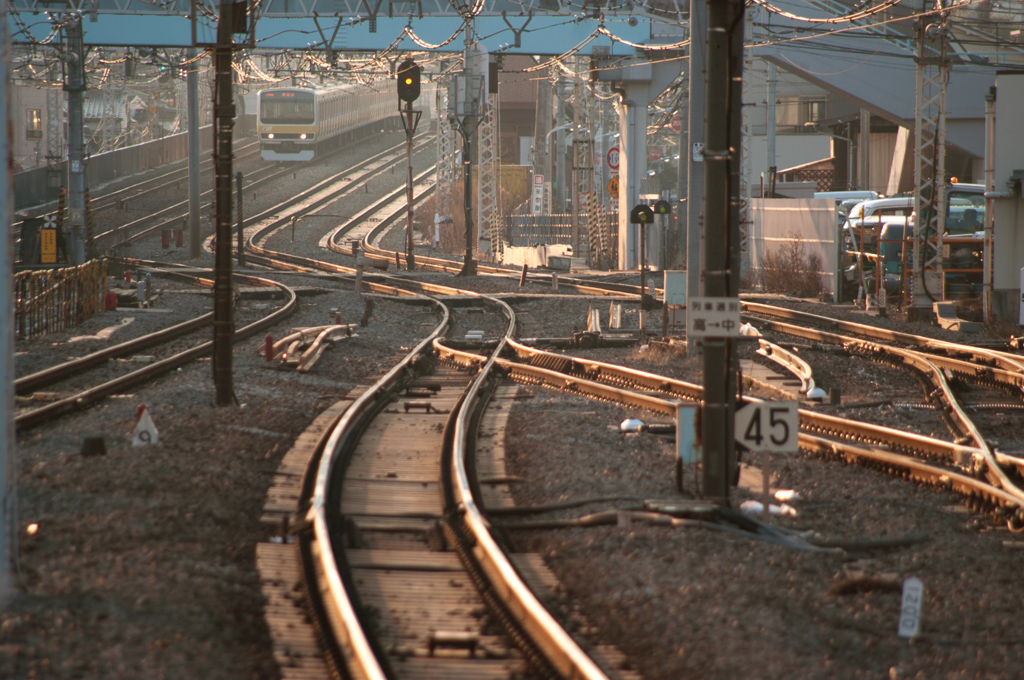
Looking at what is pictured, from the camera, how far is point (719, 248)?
727cm

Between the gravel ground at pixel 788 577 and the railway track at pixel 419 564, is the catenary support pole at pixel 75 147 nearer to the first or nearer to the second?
the railway track at pixel 419 564

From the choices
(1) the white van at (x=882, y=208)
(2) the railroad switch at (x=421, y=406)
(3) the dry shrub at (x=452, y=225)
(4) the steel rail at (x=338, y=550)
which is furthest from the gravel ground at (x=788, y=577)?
(3) the dry shrub at (x=452, y=225)

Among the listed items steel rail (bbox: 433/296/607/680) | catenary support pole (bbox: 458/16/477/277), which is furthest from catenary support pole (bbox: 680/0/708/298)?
catenary support pole (bbox: 458/16/477/277)

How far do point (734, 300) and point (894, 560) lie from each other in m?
1.94

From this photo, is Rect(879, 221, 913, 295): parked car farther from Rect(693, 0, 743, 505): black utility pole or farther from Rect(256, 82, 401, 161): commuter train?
Rect(256, 82, 401, 161): commuter train

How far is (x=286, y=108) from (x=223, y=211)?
43.1 metres

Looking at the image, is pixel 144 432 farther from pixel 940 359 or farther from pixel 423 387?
pixel 940 359

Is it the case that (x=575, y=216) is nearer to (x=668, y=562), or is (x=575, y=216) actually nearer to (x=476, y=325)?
(x=476, y=325)

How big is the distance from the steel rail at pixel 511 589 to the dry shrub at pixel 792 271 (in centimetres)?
1707

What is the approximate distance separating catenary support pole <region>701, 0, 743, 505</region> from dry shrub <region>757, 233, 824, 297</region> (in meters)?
17.8

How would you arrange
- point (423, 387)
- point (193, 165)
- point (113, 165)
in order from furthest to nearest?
point (113, 165), point (193, 165), point (423, 387)

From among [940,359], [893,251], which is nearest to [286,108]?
[893,251]

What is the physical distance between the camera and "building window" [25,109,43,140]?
55750mm

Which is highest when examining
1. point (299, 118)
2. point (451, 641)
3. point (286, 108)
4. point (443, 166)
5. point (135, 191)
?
point (286, 108)
